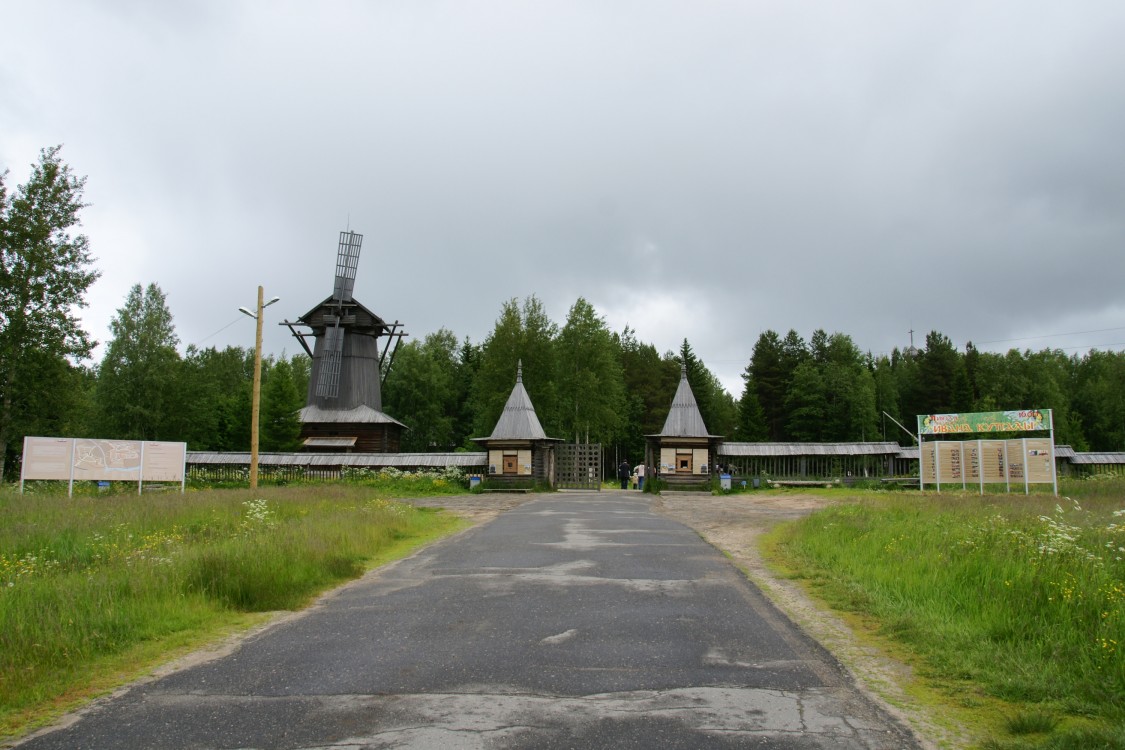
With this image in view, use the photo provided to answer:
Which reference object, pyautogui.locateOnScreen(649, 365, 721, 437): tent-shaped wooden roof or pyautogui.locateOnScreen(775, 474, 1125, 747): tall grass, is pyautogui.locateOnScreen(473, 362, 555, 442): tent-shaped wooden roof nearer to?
pyautogui.locateOnScreen(649, 365, 721, 437): tent-shaped wooden roof

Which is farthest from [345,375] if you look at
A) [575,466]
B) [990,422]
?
[990,422]

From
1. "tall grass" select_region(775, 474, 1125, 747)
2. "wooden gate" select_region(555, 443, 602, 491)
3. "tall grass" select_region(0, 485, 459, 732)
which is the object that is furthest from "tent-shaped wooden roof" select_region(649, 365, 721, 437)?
"tall grass" select_region(775, 474, 1125, 747)

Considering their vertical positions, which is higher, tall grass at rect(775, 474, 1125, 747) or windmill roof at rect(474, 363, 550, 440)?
windmill roof at rect(474, 363, 550, 440)

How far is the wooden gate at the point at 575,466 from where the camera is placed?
3997cm

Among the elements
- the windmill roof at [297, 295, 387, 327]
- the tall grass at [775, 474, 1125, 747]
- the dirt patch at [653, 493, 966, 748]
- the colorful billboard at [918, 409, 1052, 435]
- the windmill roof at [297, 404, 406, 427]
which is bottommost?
the dirt patch at [653, 493, 966, 748]

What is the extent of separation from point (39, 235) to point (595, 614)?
3462 cm

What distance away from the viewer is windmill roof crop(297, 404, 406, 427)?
153ft

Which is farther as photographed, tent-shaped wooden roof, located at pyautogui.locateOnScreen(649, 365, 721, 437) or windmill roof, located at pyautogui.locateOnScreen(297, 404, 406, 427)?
windmill roof, located at pyautogui.locateOnScreen(297, 404, 406, 427)

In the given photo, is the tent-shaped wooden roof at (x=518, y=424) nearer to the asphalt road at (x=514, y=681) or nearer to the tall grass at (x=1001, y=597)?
the tall grass at (x=1001, y=597)

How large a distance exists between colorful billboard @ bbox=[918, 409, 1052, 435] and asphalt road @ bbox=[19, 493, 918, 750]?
23136mm

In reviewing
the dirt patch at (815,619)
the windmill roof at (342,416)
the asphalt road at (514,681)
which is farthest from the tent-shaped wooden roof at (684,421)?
the asphalt road at (514,681)

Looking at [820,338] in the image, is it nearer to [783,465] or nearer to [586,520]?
[783,465]

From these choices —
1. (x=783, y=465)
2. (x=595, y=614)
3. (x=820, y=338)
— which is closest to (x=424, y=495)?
(x=783, y=465)

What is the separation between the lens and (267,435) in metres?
54.4
